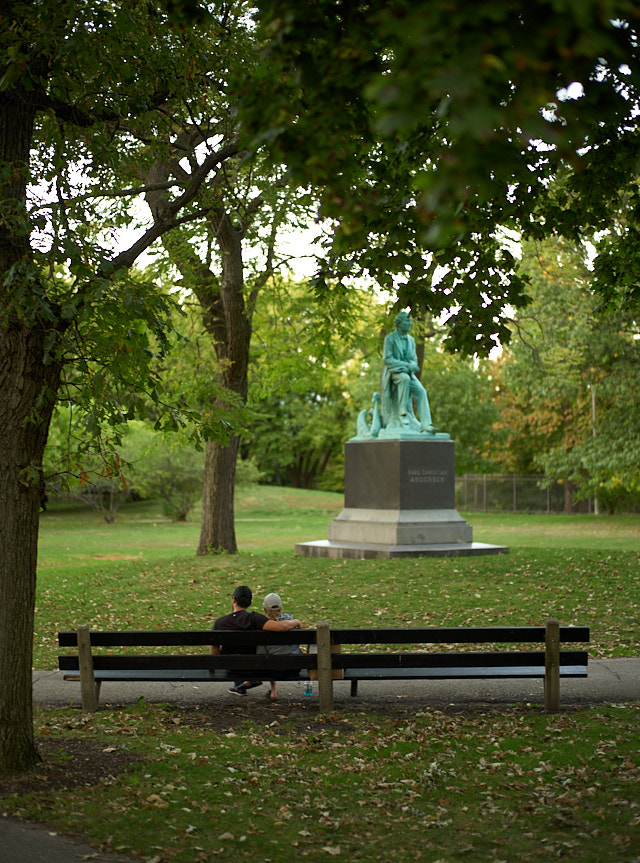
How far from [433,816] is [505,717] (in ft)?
7.45

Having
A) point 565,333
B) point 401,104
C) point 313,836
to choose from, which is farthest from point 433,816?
point 565,333

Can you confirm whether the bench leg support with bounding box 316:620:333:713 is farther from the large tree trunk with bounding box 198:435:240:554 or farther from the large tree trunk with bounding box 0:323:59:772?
the large tree trunk with bounding box 198:435:240:554

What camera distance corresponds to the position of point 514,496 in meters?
47.4

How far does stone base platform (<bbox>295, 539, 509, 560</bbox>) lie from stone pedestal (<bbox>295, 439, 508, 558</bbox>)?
2cm

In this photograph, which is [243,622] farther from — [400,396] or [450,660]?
[400,396]

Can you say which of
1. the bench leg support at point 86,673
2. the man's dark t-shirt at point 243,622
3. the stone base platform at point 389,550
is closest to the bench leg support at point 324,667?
the man's dark t-shirt at point 243,622

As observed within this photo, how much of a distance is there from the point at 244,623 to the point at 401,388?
488 inches

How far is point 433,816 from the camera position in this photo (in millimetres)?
5445

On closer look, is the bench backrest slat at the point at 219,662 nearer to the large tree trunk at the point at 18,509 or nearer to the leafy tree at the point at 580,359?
the large tree trunk at the point at 18,509

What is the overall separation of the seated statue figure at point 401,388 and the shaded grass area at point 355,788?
12589 mm

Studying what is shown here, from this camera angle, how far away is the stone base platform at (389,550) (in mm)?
17719

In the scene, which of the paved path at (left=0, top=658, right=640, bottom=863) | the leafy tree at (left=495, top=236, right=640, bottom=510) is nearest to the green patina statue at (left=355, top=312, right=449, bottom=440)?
the leafy tree at (left=495, top=236, right=640, bottom=510)

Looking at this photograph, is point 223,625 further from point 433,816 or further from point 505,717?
point 433,816

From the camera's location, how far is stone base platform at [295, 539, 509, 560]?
698 inches
